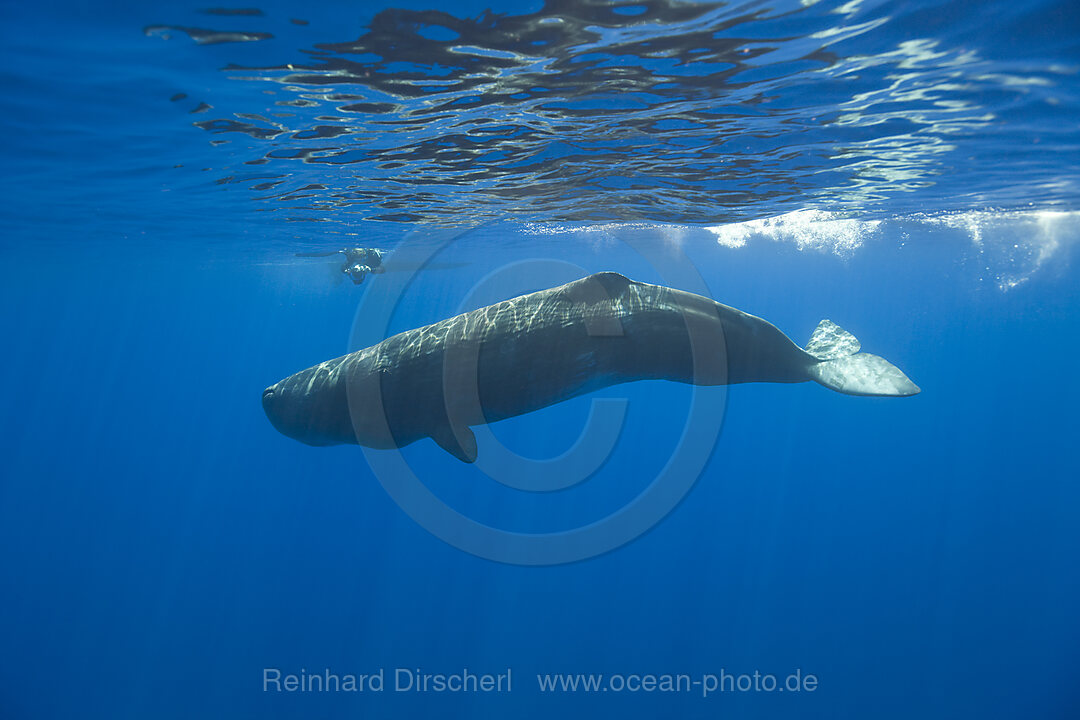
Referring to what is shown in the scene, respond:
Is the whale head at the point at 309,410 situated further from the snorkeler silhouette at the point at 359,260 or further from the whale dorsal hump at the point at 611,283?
the snorkeler silhouette at the point at 359,260

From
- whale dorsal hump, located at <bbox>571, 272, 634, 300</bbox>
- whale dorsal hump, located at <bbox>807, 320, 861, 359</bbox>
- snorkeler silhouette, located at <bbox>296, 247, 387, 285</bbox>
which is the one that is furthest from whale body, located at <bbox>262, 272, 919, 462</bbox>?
snorkeler silhouette, located at <bbox>296, 247, 387, 285</bbox>

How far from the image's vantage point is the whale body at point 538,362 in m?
6.74

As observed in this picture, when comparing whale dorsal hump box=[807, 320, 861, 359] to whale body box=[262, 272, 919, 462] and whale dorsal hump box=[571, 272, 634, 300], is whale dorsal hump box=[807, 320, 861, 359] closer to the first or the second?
whale body box=[262, 272, 919, 462]

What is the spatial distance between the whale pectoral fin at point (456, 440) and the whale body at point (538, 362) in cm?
1

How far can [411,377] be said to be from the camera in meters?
7.09

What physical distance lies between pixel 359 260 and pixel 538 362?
1159 inches

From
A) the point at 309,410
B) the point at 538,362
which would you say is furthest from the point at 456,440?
the point at 309,410

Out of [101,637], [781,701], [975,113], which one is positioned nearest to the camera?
[975,113]

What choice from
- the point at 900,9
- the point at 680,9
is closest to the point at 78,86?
the point at 680,9

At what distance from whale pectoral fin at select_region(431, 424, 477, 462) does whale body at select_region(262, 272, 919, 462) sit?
0.01m

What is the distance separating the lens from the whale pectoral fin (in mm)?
6992

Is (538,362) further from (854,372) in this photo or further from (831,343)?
(831,343)

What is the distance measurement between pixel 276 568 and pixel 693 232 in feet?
113

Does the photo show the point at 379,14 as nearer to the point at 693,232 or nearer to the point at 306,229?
the point at 306,229
